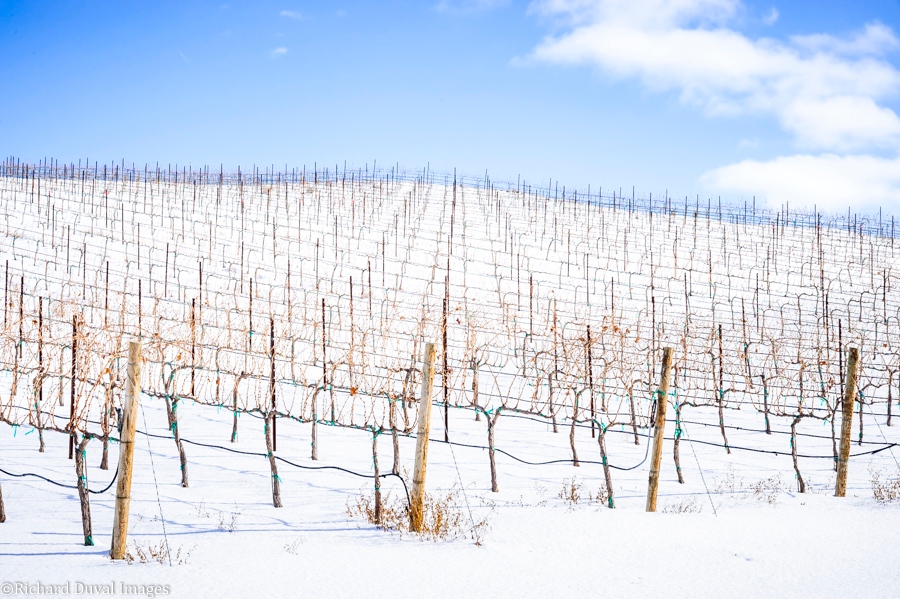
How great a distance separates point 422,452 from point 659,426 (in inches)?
77.3

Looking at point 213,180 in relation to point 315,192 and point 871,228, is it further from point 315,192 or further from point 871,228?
point 871,228

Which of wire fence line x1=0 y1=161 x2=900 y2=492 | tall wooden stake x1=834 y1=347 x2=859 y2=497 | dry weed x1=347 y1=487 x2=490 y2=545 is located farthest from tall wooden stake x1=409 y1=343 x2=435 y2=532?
wire fence line x1=0 y1=161 x2=900 y2=492

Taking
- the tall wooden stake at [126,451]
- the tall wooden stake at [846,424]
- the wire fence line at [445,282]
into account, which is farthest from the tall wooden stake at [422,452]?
the wire fence line at [445,282]

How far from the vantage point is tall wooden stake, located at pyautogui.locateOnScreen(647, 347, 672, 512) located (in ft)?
18.3

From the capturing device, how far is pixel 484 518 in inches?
212

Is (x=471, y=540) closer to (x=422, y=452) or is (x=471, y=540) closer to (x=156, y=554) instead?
(x=422, y=452)

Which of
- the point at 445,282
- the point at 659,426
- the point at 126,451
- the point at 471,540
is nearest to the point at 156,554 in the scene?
the point at 126,451

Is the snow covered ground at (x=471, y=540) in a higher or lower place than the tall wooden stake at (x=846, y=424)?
lower

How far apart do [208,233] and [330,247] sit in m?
4.45

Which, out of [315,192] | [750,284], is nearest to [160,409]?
[750,284]

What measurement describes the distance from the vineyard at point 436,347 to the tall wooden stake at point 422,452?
1.27 feet

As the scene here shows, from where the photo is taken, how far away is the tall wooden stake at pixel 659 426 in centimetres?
558

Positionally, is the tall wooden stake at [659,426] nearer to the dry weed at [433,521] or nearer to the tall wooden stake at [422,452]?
the dry weed at [433,521]

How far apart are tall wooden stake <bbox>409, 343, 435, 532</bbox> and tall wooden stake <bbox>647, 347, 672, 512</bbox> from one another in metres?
1.84
